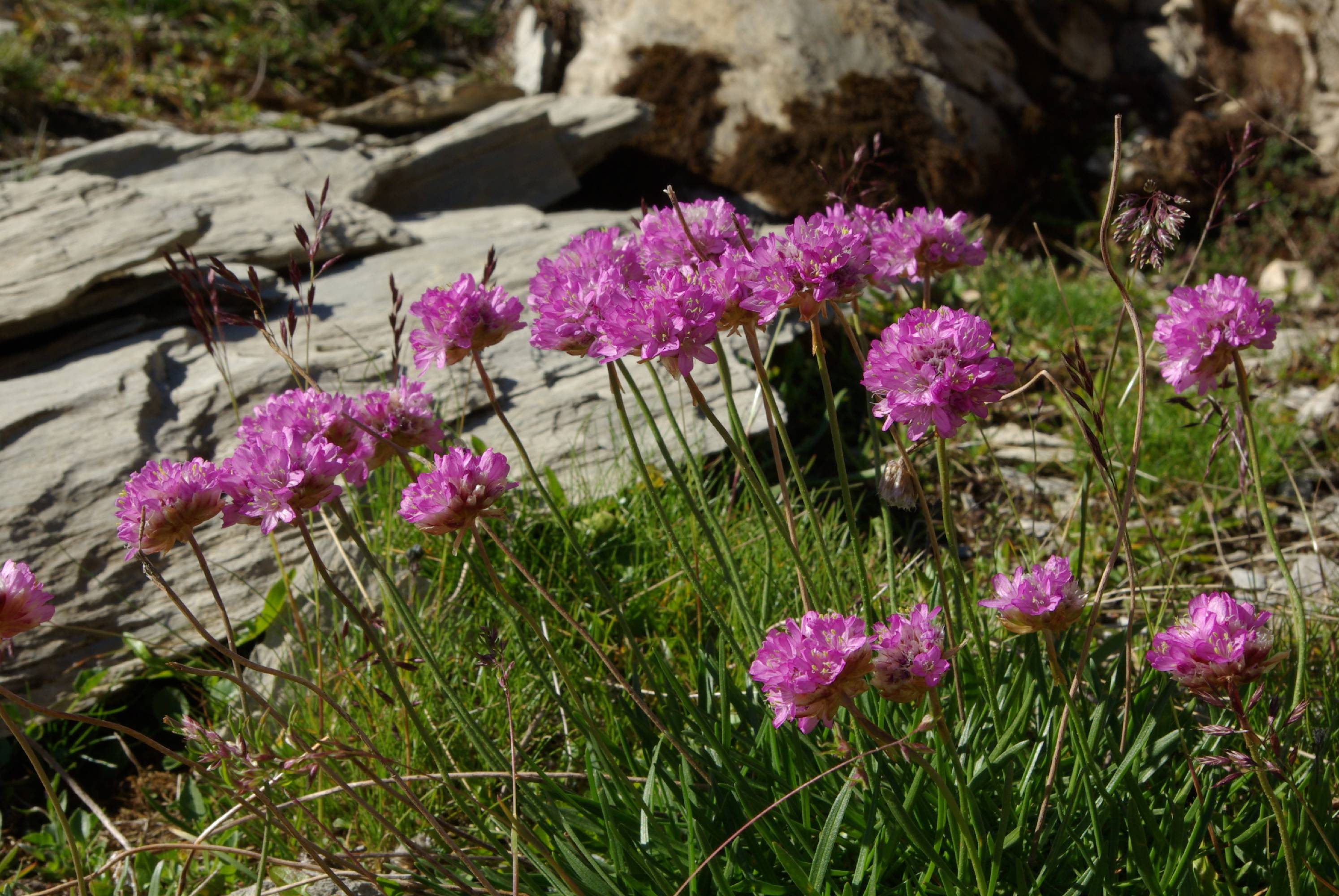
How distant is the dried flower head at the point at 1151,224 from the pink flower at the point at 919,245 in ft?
1.19

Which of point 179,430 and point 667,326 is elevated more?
point 667,326

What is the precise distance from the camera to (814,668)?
3.89 ft

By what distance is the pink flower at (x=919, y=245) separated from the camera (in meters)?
1.85

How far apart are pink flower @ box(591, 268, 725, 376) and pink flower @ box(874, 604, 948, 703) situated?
0.44 m

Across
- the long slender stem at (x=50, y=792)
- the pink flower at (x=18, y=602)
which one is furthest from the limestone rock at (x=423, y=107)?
the long slender stem at (x=50, y=792)

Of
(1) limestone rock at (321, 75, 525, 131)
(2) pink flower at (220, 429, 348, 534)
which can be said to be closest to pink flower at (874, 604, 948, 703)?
(2) pink flower at (220, 429, 348, 534)

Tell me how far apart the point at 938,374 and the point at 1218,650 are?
0.55 m

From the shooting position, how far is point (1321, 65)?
677 centimetres

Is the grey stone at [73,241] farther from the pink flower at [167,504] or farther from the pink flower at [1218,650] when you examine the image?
the pink flower at [1218,650]

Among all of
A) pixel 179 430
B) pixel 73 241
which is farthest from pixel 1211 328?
pixel 73 241

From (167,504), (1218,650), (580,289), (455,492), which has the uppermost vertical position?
(580,289)

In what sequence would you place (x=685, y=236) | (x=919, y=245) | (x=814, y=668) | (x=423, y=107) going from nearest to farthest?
1. (x=814, y=668)
2. (x=685, y=236)
3. (x=919, y=245)
4. (x=423, y=107)

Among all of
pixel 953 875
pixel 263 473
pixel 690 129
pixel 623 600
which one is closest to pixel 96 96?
pixel 690 129

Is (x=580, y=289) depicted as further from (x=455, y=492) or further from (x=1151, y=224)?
(x=1151, y=224)
